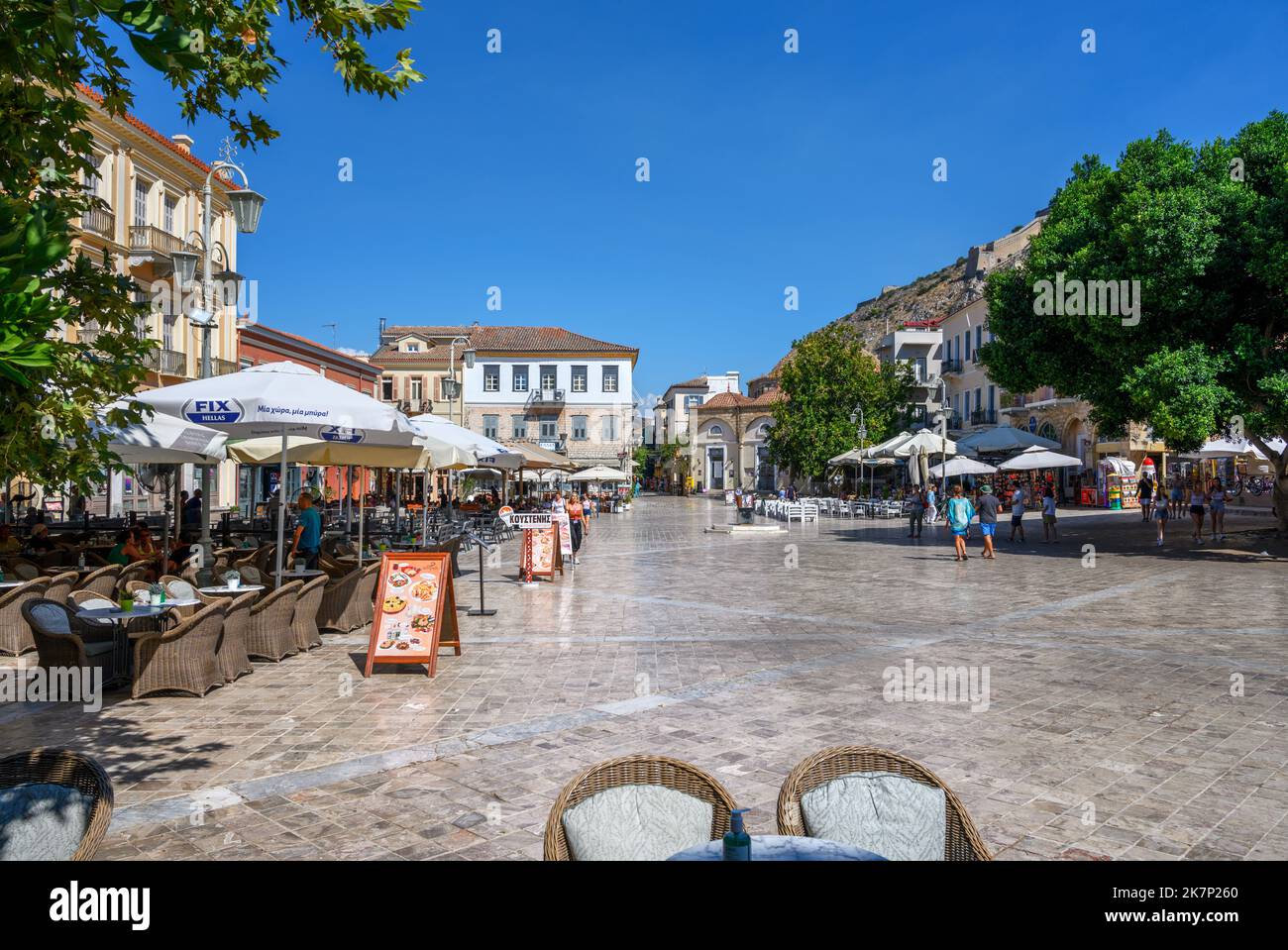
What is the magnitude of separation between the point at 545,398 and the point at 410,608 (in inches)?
1907

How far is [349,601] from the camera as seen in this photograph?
968 cm

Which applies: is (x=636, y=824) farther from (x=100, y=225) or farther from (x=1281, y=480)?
(x=100, y=225)

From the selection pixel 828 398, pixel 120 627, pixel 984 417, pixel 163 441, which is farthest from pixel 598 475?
pixel 120 627

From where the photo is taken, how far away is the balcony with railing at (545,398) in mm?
55312

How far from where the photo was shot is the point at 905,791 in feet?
9.49

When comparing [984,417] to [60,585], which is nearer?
[60,585]

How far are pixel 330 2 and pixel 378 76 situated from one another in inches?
15.6

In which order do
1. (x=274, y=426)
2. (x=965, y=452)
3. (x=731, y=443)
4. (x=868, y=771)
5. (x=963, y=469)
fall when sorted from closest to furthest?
(x=868, y=771), (x=274, y=426), (x=963, y=469), (x=965, y=452), (x=731, y=443)

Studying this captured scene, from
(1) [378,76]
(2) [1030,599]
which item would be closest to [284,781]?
(1) [378,76]

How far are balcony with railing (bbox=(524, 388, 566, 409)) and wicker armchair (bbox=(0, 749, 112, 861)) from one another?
52778mm

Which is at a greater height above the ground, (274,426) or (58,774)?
(274,426)

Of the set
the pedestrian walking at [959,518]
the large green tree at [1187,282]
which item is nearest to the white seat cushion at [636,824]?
the pedestrian walking at [959,518]

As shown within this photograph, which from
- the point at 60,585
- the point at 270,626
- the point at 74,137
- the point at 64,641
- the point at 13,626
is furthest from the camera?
the point at 60,585

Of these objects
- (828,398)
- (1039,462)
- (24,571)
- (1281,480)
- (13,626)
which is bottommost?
(13,626)
